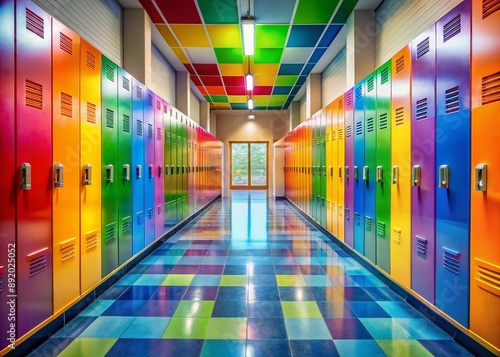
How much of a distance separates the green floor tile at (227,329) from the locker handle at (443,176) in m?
1.73

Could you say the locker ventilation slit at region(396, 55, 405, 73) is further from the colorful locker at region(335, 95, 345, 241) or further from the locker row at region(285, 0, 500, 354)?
the colorful locker at region(335, 95, 345, 241)

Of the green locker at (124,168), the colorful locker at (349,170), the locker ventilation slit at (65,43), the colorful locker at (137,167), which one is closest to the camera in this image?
the locker ventilation slit at (65,43)

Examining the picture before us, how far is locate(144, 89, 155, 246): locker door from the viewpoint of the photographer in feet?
13.7

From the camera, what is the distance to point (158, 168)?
4.75 meters

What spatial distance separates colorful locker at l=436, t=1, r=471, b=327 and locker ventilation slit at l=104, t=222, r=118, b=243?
283cm

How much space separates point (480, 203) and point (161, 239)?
14.1 ft

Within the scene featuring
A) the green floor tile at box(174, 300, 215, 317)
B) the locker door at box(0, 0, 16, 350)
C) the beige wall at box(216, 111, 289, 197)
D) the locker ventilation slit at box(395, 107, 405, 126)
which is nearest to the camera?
the locker door at box(0, 0, 16, 350)

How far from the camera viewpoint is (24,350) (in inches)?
75.8

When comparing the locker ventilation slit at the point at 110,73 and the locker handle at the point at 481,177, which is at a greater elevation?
the locker ventilation slit at the point at 110,73

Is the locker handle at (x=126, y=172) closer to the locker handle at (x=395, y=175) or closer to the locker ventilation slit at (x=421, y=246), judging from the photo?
the locker handle at (x=395, y=175)

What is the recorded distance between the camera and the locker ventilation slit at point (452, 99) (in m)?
2.06

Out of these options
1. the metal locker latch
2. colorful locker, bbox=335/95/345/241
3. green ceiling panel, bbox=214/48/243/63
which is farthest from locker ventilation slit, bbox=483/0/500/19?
green ceiling panel, bbox=214/48/243/63

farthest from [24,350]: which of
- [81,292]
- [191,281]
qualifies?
[191,281]

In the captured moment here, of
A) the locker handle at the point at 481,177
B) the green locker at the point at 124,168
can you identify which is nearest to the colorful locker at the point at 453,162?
the locker handle at the point at 481,177
